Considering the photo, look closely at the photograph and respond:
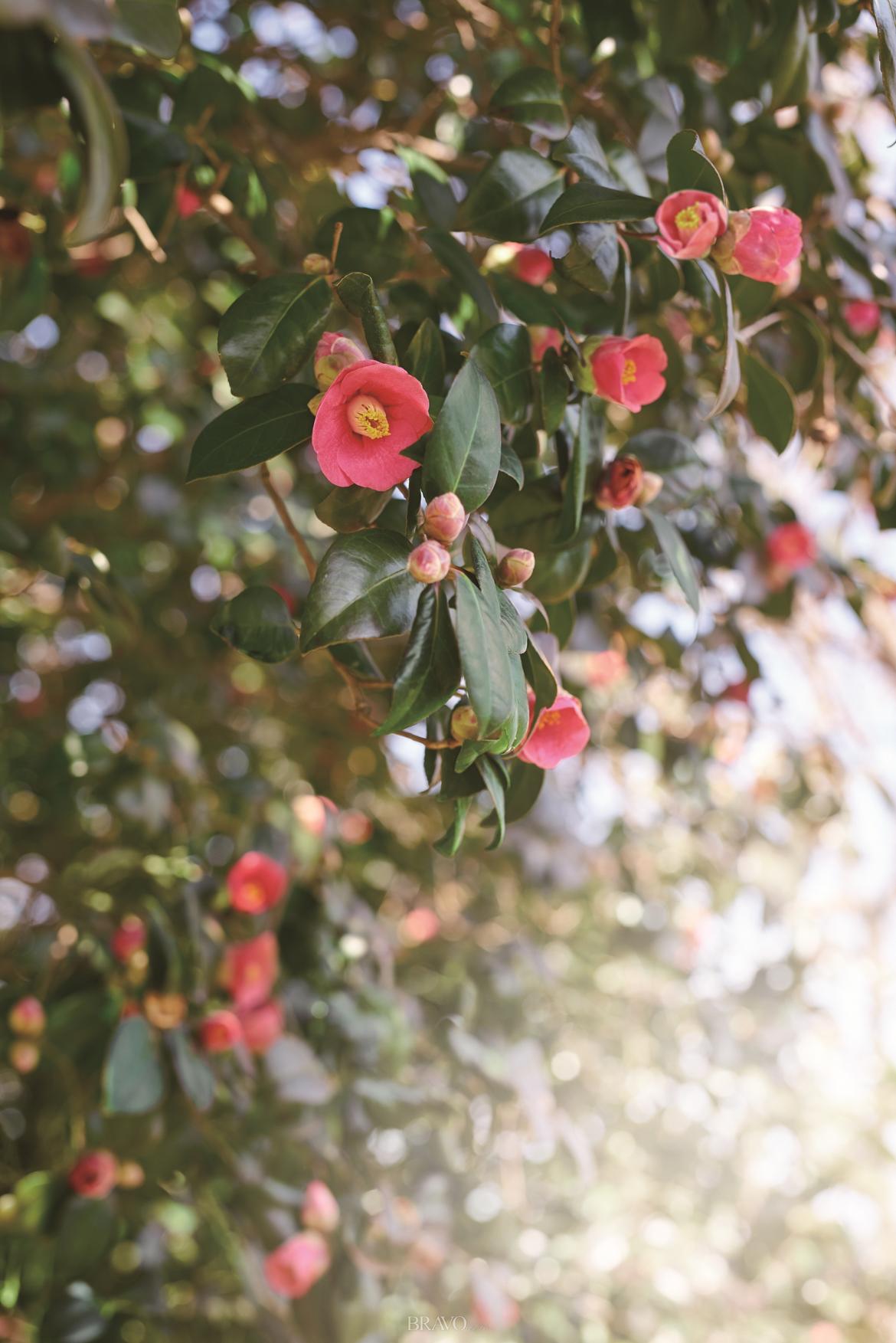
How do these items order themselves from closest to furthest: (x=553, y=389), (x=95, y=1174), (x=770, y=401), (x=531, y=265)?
1. (x=553, y=389)
2. (x=770, y=401)
3. (x=531, y=265)
4. (x=95, y=1174)

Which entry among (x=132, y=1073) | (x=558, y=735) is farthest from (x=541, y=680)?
(x=132, y=1073)

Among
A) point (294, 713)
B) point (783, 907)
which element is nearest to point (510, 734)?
point (294, 713)

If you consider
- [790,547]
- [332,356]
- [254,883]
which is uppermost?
[332,356]

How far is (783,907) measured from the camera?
8.05 ft

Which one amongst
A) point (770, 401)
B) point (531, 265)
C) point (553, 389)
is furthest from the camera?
point (531, 265)

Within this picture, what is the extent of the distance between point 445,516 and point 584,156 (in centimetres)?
32

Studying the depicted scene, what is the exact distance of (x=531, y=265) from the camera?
926 millimetres

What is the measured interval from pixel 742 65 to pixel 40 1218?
1356mm

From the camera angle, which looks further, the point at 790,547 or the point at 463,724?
the point at 790,547

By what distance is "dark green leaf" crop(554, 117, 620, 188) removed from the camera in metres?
0.67

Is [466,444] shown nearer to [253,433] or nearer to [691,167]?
[253,433]

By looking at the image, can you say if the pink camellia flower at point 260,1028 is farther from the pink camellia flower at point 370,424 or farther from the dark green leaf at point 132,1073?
the pink camellia flower at point 370,424

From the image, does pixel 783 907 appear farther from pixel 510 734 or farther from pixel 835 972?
pixel 510 734

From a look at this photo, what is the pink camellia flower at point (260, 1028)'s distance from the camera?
3.72 ft
